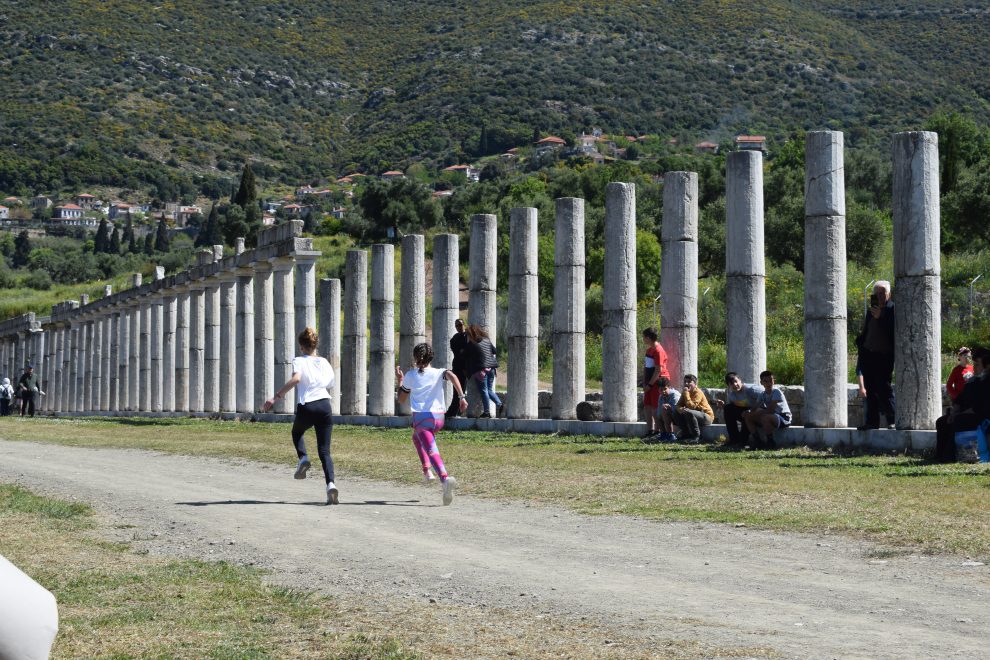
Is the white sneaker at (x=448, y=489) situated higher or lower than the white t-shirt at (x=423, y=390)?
lower

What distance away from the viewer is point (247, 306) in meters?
44.2

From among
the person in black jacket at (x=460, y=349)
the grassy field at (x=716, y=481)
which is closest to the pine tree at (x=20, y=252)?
the person in black jacket at (x=460, y=349)

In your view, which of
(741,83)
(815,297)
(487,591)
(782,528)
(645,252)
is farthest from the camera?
(741,83)

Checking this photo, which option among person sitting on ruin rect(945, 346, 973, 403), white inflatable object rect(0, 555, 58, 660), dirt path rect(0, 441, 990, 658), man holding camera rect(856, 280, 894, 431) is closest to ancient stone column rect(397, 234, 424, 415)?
man holding camera rect(856, 280, 894, 431)

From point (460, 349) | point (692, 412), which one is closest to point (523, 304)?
point (460, 349)

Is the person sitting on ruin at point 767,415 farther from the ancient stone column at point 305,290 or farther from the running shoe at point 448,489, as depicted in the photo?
the ancient stone column at point 305,290

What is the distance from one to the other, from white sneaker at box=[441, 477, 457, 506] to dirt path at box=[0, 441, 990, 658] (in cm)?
16

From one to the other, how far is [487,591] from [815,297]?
13.5 m

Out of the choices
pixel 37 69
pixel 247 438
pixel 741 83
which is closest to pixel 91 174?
pixel 37 69

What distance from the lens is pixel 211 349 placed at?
47938 mm

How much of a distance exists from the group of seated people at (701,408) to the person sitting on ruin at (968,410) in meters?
3.21

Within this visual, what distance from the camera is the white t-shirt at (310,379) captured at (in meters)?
15.8

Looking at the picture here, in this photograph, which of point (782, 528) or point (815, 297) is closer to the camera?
point (782, 528)

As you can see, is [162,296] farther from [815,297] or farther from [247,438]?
[815,297]
